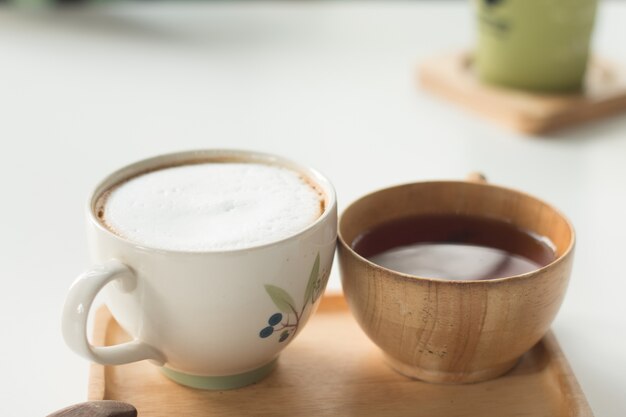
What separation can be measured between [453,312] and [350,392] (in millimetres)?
95

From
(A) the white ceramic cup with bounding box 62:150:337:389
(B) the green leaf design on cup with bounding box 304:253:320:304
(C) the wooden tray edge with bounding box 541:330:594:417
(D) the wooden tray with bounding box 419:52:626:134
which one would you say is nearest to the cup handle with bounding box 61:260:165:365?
(A) the white ceramic cup with bounding box 62:150:337:389

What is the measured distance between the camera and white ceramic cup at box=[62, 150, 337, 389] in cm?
49

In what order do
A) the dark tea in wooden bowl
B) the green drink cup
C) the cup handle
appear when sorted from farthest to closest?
the green drink cup < the dark tea in wooden bowl < the cup handle

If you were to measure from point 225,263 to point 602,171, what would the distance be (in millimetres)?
603

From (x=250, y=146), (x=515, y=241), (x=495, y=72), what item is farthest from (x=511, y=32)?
(x=515, y=241)

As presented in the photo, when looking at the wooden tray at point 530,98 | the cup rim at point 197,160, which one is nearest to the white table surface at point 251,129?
the wooden tray at point 530,98

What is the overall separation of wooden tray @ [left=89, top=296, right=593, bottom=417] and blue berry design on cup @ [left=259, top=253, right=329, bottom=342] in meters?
0.05

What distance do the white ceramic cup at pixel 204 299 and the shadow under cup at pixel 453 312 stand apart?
0.11ft

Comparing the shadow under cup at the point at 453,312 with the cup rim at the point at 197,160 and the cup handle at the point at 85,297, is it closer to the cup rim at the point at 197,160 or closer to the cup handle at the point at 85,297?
the cup rim at the point at 197,160

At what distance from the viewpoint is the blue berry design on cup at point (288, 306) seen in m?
0.52

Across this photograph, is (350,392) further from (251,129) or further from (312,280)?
(251,129)

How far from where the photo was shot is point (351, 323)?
0.64 meters

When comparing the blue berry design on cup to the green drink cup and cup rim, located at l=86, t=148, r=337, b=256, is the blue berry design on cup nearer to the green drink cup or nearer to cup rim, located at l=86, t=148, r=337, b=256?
cup rim, located at l=86, t=148, r=337, b=256

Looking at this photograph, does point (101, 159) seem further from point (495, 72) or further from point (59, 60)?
point (495, 72)
